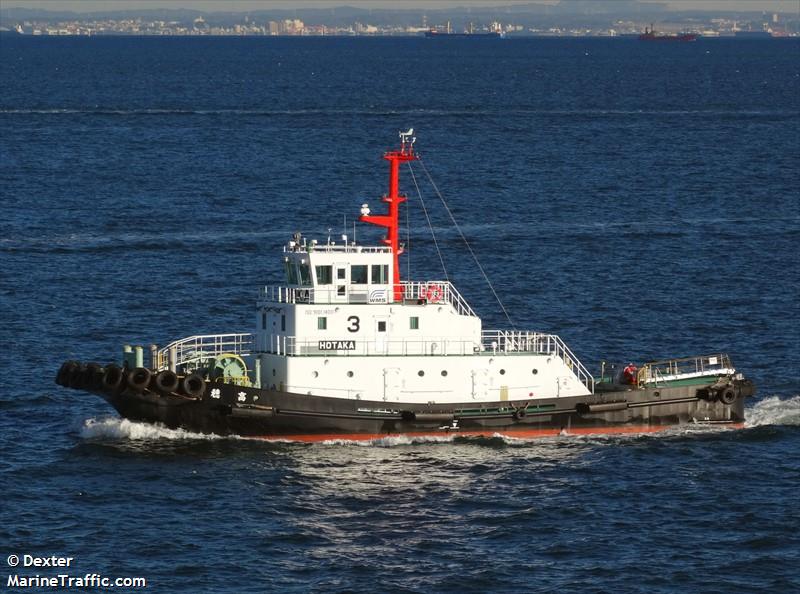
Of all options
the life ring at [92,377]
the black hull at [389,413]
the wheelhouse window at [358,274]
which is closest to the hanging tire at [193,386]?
the black hull at [389,413]

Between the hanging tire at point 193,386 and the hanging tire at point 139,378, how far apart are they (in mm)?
922

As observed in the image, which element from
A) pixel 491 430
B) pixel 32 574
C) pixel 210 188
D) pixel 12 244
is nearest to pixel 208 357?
pixel 491 430

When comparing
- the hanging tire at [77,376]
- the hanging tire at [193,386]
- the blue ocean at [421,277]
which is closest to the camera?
the blue ocean at [421,277]

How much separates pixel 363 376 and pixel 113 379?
21.4 ft

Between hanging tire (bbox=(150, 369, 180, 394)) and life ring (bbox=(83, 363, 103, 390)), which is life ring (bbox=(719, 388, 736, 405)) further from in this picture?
life ring (bbox=(83, 363, 103, 390))

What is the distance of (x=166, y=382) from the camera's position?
41344 mm

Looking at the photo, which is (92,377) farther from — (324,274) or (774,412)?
(774,412)

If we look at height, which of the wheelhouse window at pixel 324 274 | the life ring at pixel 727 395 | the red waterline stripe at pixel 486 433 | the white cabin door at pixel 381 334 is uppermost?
the wheelhouse window at pixel 324 274

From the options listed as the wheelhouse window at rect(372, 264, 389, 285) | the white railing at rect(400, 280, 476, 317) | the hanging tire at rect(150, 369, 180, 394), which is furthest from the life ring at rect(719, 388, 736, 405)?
the hanging tire at rect(150, 369, 180, 394)

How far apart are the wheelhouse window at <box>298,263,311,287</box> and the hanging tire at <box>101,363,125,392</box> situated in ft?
17.8

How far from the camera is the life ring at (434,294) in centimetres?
4331

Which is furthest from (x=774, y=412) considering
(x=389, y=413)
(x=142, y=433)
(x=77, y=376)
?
(x=77, y=376)

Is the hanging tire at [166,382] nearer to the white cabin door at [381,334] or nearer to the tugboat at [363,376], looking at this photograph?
the tugboat at [363,376]

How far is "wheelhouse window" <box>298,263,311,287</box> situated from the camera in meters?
42.9
